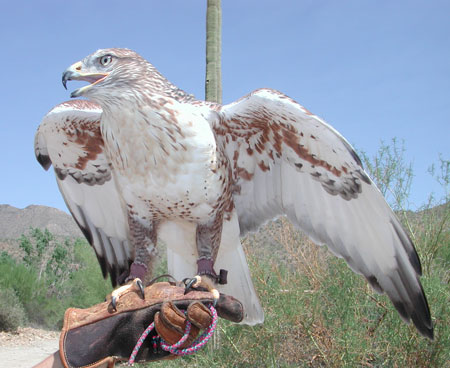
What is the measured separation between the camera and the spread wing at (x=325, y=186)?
8.98 feet

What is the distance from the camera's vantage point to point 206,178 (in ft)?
8.73

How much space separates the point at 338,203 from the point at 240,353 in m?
3.20

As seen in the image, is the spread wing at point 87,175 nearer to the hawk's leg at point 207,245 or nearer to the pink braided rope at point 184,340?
the hawk's leg at point 207,245

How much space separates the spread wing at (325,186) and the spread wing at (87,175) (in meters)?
1.01

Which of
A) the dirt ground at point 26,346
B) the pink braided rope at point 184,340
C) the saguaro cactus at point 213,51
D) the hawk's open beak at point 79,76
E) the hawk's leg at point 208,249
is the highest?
the saguaro cactus at point 213,51

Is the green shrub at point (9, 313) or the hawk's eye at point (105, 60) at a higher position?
the hawk's eye at point (105, 60)

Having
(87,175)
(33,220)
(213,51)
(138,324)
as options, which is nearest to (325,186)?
(138,324)

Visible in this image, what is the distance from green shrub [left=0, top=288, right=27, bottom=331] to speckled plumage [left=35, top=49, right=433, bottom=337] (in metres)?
11.3

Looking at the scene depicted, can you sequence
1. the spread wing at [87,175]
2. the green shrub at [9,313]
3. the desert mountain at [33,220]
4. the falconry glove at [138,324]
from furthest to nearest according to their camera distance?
the desert mountain at [33,220] < the green shrub at [9,313] < the spread wing at [87,175] < the falconry glove at [138,324]

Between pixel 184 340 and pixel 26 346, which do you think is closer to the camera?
pixel 184 340

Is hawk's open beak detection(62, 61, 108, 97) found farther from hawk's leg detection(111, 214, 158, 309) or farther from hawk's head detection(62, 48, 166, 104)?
hawk's leg detection(111, 214, 158, 309)

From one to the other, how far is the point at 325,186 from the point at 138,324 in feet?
4.98

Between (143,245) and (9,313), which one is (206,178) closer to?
(143,245)

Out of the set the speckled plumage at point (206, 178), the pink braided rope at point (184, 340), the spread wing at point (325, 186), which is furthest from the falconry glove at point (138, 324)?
the spread wing at point (325, 186)
